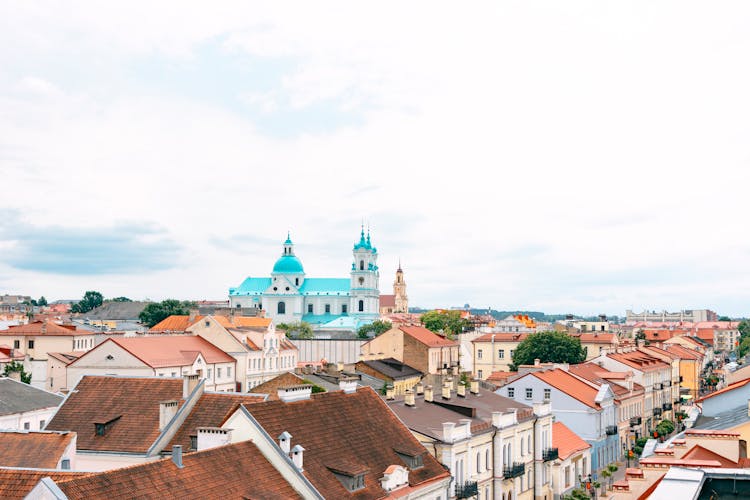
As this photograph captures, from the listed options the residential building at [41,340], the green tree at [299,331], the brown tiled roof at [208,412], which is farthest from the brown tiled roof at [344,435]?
the green tree at [299,331]

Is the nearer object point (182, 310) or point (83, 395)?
point (83, 395)

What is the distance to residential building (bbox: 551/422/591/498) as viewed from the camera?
51.2 meters

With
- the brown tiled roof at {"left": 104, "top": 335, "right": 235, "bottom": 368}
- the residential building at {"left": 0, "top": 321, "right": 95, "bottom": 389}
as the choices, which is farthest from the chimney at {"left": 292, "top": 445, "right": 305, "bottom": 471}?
the residential building at {"left": 0, "top": 321, "right": 95, "bottom": 389}

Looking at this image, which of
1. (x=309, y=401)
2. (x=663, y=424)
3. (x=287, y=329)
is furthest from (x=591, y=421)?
(x=287, y=329)

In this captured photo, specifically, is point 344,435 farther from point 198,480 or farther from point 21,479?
point 21,479

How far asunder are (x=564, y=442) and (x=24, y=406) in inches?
1351

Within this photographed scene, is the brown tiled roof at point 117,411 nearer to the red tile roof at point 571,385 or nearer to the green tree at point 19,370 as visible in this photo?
the red tile roof at point 571,385

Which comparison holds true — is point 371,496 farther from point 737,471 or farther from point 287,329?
point 287,329

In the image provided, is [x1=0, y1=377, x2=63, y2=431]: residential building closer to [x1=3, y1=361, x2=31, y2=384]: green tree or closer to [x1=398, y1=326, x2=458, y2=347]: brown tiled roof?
[x1=3, y1=361, x2=31, y2=384]: green tree

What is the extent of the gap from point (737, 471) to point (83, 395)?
108 feet

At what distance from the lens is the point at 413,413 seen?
4334 centimetres

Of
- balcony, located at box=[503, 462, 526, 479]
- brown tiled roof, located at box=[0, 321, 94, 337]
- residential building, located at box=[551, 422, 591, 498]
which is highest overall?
brown tiled roof, located at box=[0, 321, 94, 337]

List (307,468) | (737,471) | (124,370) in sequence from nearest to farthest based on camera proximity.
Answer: (737,471)
(307,468)
(124,370)

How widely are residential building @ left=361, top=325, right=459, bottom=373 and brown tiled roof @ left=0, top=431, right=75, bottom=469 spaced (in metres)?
70.9
